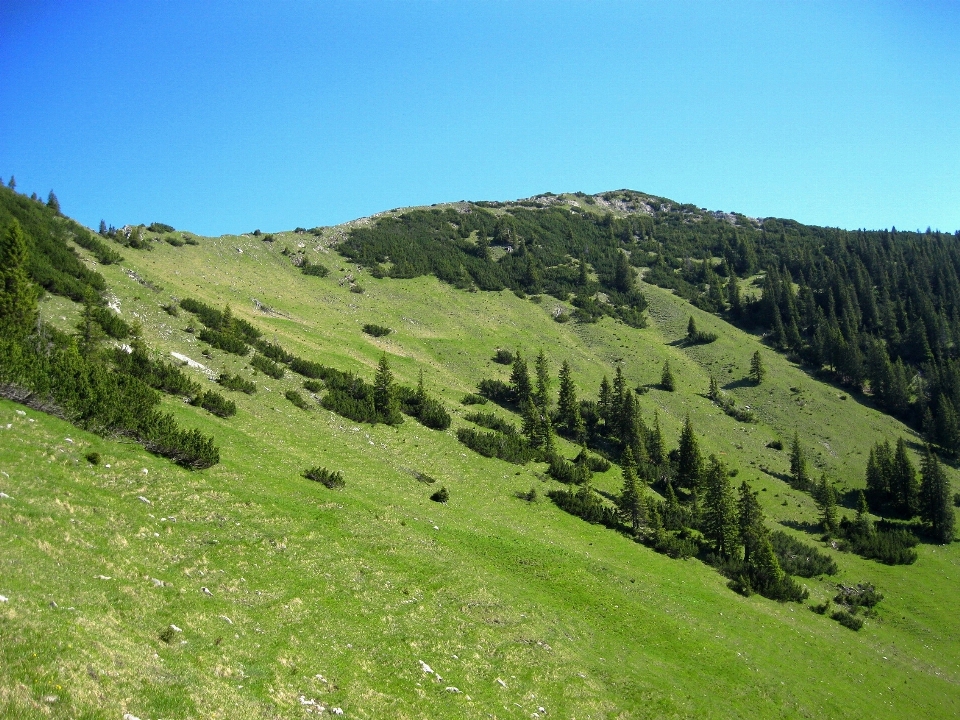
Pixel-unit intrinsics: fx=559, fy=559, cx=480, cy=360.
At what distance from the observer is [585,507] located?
4894cm

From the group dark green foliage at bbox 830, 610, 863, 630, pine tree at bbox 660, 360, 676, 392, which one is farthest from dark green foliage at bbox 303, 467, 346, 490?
pine tree at bbox 660, 360, 676, 392

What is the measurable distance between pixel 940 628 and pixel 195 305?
75.2 m

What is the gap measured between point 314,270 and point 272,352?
58.0m

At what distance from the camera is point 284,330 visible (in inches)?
2842

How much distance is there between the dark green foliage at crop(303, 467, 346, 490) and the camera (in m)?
33.9

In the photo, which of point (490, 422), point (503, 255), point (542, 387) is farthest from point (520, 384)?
point (503, 255)

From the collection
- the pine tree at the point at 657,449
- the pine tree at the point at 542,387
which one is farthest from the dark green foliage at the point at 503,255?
the pine tree at the point at 657,449

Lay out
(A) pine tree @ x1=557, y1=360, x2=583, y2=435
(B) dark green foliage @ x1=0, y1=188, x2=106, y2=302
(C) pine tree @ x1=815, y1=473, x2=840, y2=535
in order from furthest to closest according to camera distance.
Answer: (A) pine tree @ x1=557, y1=360, x2=583, y2=435
(C) pine tree @ x1=815, y1=473, x2=840, y2=535
(B) dark green foliage @ x1=0, y1=188, x2=106, y2=302

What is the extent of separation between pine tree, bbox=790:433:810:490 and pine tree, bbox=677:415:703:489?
57.8 ft

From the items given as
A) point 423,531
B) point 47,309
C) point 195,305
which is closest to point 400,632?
point 423,531

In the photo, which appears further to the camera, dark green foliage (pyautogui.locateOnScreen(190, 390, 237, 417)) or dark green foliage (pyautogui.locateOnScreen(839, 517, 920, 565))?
dark green foliage (pyautogui.locateOnScreen(839, 517, 920, 565))

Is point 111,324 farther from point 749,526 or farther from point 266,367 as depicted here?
point 749,526

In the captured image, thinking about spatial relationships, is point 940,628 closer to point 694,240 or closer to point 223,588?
point 223,588

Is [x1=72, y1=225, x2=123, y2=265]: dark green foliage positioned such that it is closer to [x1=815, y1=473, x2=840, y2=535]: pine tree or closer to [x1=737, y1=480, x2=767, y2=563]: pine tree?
[x1=737, y1=480, x2=767, y2=563]: pine tree
